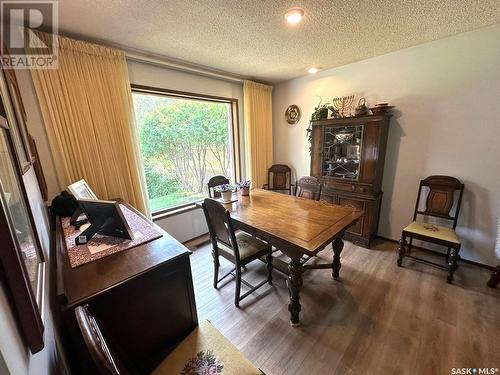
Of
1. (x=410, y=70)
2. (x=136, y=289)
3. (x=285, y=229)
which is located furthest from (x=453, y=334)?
(x=410, y=70)

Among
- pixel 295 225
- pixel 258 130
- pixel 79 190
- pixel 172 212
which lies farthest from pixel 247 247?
pixel 258 130

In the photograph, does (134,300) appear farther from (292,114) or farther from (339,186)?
(292,114)

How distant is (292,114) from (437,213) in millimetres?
2513

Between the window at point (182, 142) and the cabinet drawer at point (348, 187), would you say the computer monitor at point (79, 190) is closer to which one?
the window at point (182, 142)

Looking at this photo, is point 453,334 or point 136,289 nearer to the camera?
point 136,289

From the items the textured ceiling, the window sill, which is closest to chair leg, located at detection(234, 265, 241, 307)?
the window sill

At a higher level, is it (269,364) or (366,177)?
(366,177)

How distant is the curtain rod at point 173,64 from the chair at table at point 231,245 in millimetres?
1846

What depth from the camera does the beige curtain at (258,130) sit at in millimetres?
3572

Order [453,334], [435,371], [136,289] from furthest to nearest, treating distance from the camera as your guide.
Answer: [453,334]
[435,371]
[136,289]

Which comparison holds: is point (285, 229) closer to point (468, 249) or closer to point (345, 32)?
point (345, 32)

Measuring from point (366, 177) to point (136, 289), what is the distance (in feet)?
9.04

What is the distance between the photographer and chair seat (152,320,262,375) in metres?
1.01

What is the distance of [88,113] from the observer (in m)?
2.08
